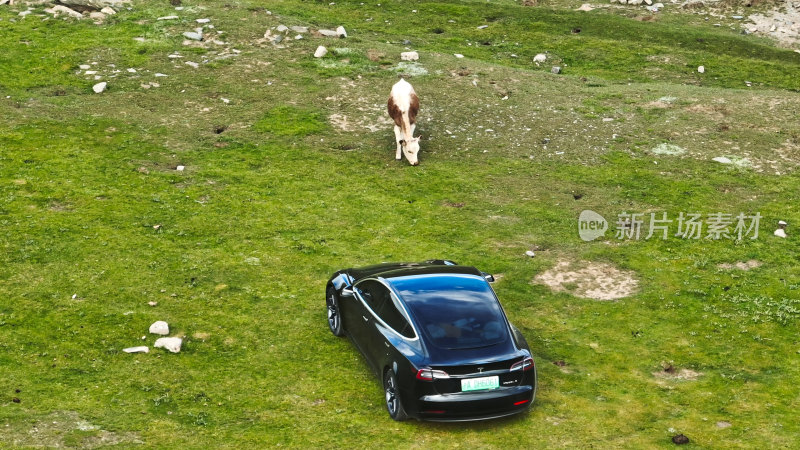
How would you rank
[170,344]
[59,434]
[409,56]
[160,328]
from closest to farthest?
[59,434] < [170,344] < [160,328] < [409,56]

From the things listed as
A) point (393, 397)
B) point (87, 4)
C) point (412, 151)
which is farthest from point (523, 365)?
point (87, 4)

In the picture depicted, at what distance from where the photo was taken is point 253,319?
14.9 metres

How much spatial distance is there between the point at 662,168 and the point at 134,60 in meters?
17.3

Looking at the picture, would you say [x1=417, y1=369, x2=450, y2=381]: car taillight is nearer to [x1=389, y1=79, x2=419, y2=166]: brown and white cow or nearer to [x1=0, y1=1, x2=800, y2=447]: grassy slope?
[x1=0, y1=1, x2=800, y2=447]: grassy slope

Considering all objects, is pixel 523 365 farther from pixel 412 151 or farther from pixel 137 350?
pixel 412 151

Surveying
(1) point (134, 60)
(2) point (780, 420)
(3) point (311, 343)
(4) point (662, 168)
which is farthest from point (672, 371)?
(1) point (134, 60)

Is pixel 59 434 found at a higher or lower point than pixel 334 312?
higher

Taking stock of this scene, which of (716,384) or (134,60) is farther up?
(716,384)

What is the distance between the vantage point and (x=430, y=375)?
1137 centimetres

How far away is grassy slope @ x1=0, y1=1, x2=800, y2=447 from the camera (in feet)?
40.3

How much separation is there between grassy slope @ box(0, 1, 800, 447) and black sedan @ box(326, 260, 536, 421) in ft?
1.57

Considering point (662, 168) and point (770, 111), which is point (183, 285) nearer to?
point (662, 168)

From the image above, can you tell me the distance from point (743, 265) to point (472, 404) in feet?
29.6

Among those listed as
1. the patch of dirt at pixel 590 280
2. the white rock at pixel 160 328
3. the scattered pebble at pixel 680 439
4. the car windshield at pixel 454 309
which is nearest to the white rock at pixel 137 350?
the white rock at pixel 160 328
